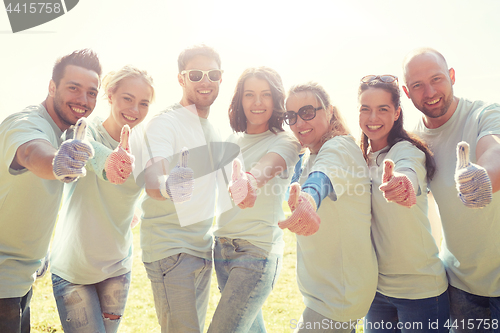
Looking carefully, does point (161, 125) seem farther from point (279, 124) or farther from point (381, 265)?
point (381, 265)

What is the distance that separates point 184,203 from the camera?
3.01m

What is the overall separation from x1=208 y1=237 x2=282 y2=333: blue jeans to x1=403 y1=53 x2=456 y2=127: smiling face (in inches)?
72.0

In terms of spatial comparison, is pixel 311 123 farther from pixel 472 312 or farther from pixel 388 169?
pixel 472 312

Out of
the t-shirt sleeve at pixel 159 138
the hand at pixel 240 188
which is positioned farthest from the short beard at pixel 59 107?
the hand at pixel 240 188

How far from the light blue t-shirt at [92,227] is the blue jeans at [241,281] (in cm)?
A: 91

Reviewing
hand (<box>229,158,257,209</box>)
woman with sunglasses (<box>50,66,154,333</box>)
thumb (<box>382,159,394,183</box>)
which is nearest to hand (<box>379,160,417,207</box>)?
thumb (<box>382,159,394,183</box>)

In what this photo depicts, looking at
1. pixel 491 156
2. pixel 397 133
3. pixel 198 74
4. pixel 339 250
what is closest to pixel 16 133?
pixel 198 74

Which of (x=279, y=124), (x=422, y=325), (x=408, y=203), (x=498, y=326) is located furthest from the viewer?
(x=279, y=124)

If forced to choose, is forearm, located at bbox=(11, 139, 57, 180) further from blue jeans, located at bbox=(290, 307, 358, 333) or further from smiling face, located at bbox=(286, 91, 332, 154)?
blue jeans, located at bbox=(290, 307, 358, 333)

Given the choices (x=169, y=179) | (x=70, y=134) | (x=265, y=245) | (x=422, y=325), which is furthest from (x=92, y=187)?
(x=422, y=325)

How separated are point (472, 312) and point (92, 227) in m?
3.22

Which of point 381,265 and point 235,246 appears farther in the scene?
point 235,246

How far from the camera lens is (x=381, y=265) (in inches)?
110

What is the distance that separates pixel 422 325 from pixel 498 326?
30.3 inches
